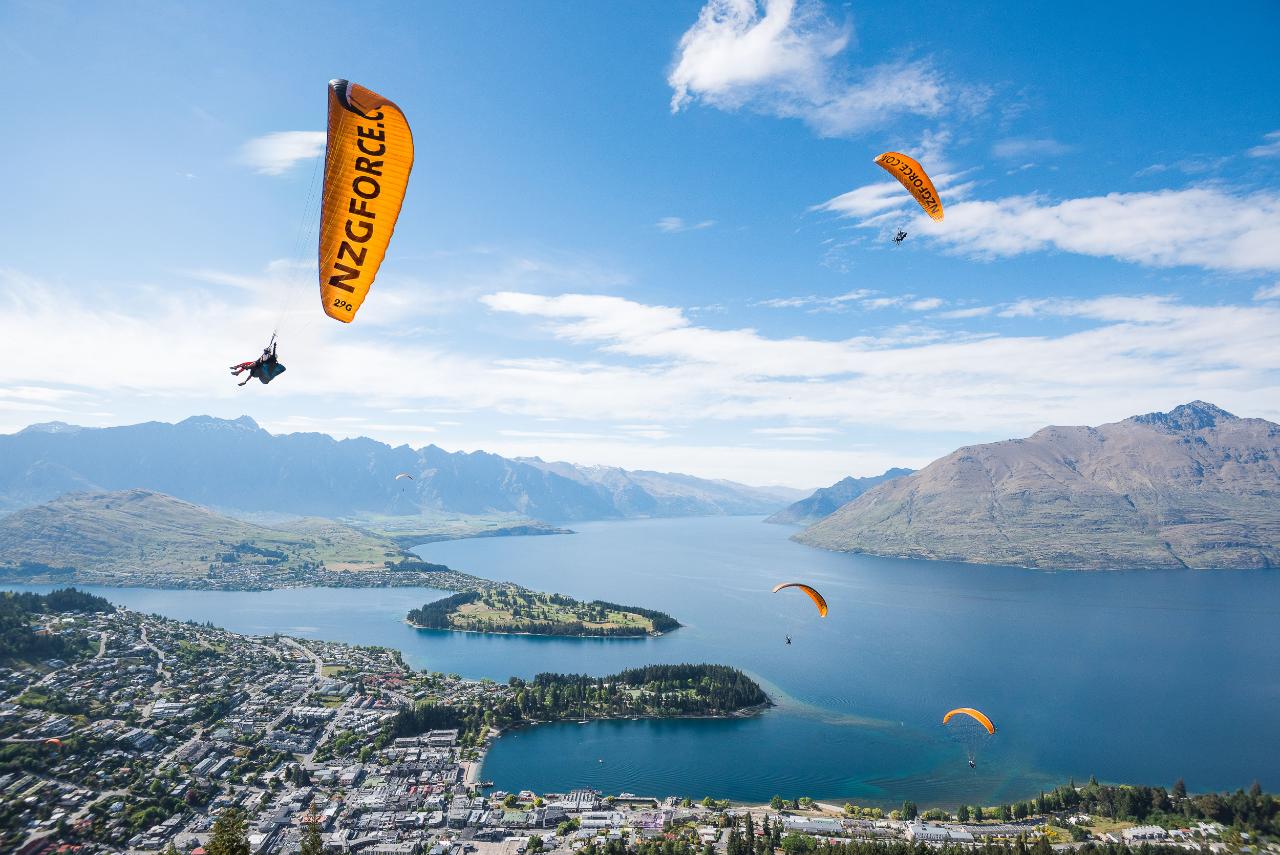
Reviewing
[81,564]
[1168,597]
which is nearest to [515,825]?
[1168,597]

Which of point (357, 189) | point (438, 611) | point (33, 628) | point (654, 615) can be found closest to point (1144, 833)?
point (357, 189)

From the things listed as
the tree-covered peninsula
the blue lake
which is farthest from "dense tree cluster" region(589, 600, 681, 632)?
the tree-covered peninsula

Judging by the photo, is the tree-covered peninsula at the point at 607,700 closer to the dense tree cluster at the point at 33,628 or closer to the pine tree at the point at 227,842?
the pine tree at the point at 227,842

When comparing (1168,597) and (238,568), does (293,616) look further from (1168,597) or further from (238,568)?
(1168,597)

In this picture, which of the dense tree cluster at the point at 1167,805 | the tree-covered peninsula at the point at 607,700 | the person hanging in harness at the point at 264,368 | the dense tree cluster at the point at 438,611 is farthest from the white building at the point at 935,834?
the dense tree cluster at the point at 438,611

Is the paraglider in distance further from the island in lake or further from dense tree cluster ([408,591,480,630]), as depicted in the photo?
dense tree cluster ([408,591,480,630])

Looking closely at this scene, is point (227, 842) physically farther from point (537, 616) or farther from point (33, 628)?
point (537, 616)
